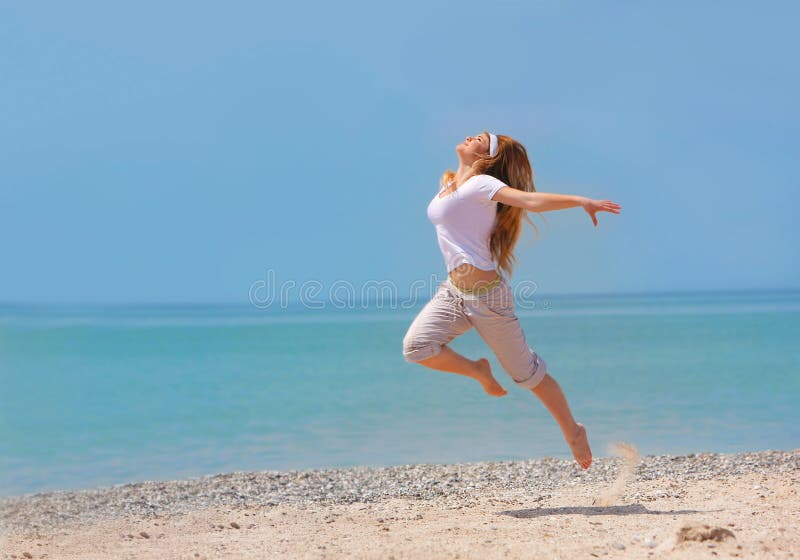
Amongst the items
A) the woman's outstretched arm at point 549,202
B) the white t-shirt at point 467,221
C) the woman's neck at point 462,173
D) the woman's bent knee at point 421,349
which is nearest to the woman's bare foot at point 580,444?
the woman's bent knee at point 421,349

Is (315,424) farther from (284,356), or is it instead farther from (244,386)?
(284,356)

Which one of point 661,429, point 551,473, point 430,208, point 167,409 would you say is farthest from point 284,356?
point 430,208

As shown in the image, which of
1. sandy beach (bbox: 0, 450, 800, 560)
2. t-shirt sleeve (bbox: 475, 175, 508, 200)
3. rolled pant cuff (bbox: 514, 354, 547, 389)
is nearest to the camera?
sandy beach (bbox: 0, 450, 800, 560)

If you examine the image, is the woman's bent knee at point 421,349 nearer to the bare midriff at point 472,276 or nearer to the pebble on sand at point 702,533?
the bare midriff at point 472,276

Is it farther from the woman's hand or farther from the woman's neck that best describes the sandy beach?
the woman's neck

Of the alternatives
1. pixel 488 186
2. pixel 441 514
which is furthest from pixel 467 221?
pixel 441 514

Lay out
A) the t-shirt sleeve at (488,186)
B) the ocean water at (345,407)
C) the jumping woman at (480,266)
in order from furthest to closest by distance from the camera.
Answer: the ocean water at (345,407), the jumping woman at (480,266), the t-shirt sleeve at (488,186)

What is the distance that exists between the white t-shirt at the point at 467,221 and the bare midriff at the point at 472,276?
2 centimetres

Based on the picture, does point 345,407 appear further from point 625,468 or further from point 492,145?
point 492,145

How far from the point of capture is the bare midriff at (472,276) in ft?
14.7

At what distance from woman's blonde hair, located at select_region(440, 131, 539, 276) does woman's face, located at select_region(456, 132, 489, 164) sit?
1.2 inches

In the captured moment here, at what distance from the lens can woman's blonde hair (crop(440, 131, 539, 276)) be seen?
4559 mm

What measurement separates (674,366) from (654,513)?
13.0m

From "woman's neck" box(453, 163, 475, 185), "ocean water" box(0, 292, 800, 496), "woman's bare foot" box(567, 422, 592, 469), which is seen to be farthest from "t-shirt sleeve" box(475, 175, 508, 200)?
"ocean water" box(0, 292, 800, 496)
